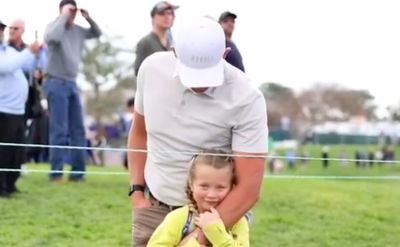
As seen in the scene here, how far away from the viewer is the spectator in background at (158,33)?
7.66 m

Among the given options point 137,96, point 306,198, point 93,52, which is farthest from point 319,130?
point 137,96

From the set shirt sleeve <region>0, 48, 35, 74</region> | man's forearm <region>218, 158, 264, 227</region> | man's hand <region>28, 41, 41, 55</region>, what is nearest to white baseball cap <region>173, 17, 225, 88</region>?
man's forearm <region>218, 158, 264, 227</region>

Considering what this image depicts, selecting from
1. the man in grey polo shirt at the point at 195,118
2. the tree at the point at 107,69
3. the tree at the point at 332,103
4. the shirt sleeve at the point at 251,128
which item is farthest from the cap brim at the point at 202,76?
the tree at the point at 332,103

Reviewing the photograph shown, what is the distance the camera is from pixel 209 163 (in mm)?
3469

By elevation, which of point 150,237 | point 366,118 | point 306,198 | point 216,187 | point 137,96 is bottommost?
point 366,118

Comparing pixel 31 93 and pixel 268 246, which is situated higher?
pixel 31 93

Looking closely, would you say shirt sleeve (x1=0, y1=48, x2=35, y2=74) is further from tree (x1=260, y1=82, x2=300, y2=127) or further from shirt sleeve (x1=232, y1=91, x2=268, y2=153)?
tree (x1=260, y1=82, x2=300, y2=127)

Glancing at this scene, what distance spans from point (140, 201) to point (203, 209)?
0.45 meters

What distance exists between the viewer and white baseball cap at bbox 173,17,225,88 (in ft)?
11.3

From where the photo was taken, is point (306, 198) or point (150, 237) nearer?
point (150, 237)

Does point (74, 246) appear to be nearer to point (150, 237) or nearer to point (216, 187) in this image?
point (150, 237)

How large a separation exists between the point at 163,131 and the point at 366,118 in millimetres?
65036

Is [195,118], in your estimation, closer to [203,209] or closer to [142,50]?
[203,209]

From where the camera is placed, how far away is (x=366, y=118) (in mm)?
67438
